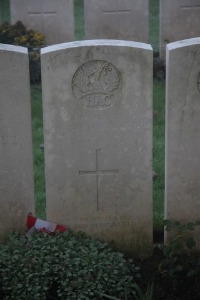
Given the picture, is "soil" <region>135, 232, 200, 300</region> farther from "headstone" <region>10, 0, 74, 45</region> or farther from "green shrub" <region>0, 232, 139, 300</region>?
"headstone" <region>10, 0, 74, 45</region>

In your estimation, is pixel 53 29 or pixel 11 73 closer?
pixel 11 73

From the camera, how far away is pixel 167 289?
4.77 metres

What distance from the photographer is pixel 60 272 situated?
178 inches

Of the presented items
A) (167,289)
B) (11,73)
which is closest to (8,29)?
(11,73)

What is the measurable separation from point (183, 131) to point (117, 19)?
6599 mm

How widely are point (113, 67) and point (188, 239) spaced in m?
1.27

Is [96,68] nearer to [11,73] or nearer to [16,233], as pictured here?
[11,73]

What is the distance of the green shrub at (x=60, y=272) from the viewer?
4.44 metres

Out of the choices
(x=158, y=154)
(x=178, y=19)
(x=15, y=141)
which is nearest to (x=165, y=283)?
(x=15, y=141)

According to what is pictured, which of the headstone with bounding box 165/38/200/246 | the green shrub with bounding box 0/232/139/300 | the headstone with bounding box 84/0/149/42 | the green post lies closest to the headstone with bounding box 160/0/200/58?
the headstone with bounding box 84/0/149/42

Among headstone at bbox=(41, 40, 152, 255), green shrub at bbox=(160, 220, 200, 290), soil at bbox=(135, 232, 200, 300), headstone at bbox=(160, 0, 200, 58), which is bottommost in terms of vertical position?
soil at bbox=(135, 232, 200, 300)

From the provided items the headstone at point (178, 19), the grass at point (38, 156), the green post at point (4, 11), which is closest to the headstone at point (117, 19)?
the headstone at point (178, 19)

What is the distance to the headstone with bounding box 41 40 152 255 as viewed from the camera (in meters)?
4.80

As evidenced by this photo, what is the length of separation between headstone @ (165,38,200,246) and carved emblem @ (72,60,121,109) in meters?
0.37
